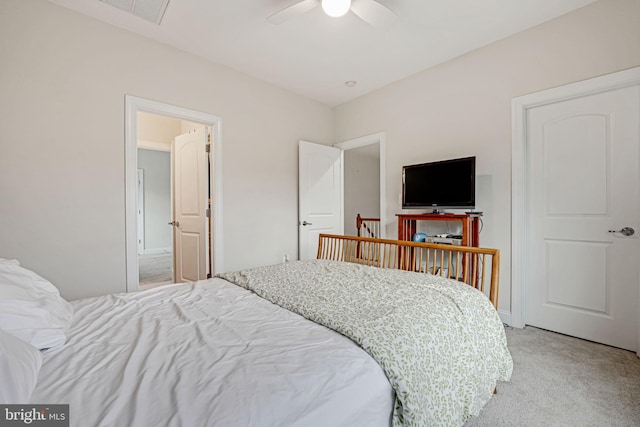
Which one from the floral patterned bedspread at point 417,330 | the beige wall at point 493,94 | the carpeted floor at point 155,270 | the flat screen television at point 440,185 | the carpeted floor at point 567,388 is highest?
the beige wall at point 493,94

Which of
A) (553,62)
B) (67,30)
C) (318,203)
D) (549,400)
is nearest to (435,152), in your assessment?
(553,62)

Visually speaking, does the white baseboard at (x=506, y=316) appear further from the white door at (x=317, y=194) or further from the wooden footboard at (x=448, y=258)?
the white door at (x=317, y=194)

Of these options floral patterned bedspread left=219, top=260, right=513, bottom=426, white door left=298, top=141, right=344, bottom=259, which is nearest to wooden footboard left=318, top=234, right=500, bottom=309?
floral patterned bedspread left=219, top=260, right=513, bottom=426

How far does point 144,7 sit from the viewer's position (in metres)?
2.26

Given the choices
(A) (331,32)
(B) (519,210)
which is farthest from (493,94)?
(A) (331,32)

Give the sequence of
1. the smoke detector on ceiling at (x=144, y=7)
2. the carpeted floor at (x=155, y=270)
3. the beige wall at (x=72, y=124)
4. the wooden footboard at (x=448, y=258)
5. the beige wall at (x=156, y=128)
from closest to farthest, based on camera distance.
A: the wooden footboard at (x=448, y=258) < the beige wall at (x=72, y=124) < the smoke detector on ceiling at (x=144, y=7) < the carpeted floor at (x=155, y=270) < the beige wall at (x=156, y=128)

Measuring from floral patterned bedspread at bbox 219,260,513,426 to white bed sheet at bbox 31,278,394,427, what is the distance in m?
0.06

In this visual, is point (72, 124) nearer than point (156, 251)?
Yes

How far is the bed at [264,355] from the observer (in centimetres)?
72

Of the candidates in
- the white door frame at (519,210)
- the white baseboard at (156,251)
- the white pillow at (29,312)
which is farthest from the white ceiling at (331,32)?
the white baseboard at (156,251)

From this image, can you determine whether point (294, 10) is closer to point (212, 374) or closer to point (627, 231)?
point (212, 374)

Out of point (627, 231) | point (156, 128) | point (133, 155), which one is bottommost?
point (627, 231)

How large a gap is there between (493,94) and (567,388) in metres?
2.46

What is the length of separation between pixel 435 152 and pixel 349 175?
3.82m
